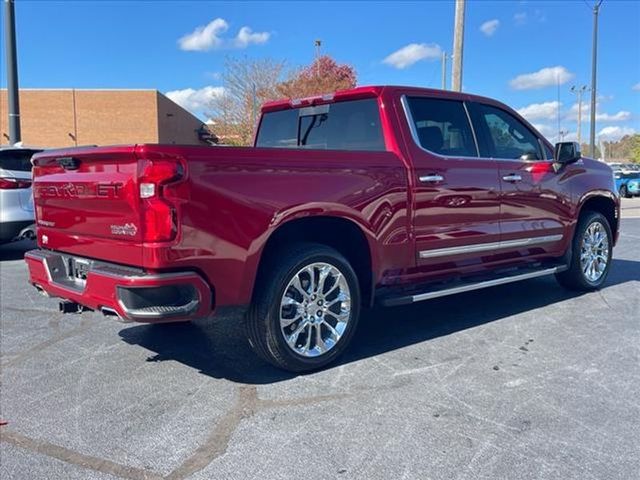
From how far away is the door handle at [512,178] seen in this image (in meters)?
5.21

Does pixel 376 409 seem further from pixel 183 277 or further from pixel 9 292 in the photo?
pixel 9 292

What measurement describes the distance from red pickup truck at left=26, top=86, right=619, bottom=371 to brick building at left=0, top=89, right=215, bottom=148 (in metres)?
26.5

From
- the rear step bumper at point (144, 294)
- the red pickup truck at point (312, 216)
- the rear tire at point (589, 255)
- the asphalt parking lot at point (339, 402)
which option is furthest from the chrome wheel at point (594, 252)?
the rear step bumper at point (144, 294)

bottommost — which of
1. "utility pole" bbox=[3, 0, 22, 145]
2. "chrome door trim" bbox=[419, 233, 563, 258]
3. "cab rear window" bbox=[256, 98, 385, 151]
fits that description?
"chrome door trim" bbox=[419, 233, 563, 258]

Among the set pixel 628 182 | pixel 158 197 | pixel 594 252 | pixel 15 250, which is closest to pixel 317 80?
pixel 628 182

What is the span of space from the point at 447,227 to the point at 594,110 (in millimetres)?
21178

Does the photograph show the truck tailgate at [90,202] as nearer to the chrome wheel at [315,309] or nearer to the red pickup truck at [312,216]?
the red pickup truck at [312,216]

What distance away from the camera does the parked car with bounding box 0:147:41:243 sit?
8133 mm

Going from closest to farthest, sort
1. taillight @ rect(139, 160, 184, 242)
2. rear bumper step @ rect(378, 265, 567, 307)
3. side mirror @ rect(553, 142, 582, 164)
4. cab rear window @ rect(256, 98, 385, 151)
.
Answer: taillight @ rect(139, 160, 184, 242)
rear bumper step @ rect(378, 265, 567, 307)
cab rear window @ rect(256, 98, 385, 151)
side mirror @ rect(553, 142, 582, 164)

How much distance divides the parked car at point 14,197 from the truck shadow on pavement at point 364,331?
4.07 m

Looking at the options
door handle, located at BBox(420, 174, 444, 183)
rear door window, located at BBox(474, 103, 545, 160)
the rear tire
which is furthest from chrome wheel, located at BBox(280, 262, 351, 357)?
the rear tire

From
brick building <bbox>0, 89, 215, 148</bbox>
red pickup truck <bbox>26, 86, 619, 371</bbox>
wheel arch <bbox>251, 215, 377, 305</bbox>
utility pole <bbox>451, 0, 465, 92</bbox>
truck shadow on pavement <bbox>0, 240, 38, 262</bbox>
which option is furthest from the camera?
brick building <bbox>0, 89, 215, 148</bbox>

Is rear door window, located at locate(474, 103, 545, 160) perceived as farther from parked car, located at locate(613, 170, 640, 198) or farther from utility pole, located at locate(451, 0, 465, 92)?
parked car, located at locate(613, 170, 640, 198)

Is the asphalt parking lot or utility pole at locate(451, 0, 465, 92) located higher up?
utility pole at locate(451, 0, 465, 92)
